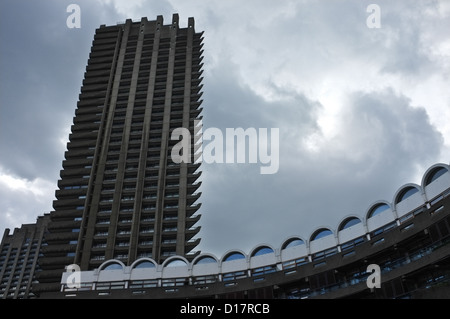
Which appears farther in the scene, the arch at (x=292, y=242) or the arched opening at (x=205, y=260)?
the arched opening at (x=205, y=260)

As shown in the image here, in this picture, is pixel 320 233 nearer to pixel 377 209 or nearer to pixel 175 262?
pixel 377 209

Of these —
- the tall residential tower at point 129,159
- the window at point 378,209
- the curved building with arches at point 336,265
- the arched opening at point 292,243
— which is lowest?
the curved building with arches at point 336,265

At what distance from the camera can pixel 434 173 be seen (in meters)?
42.0

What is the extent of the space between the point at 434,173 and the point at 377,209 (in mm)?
→ 8262

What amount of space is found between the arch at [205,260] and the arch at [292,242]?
9.09 meters

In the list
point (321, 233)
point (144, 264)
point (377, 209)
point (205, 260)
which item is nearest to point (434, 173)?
point (377, 209)

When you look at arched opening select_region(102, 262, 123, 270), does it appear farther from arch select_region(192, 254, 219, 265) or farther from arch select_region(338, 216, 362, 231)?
arch select_region(338, 216, 362, 231)

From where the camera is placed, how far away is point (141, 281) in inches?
2208

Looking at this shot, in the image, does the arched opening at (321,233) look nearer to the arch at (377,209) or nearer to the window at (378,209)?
the arch at (377,209)

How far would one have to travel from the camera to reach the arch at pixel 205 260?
186ft

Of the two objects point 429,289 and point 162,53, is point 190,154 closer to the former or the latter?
point 162,53

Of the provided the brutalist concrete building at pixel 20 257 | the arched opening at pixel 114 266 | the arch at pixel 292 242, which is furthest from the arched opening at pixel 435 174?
the brutalist concrete building at pixel 20 257

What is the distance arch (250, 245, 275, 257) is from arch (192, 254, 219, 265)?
16.3 ft

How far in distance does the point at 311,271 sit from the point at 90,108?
8000cm
